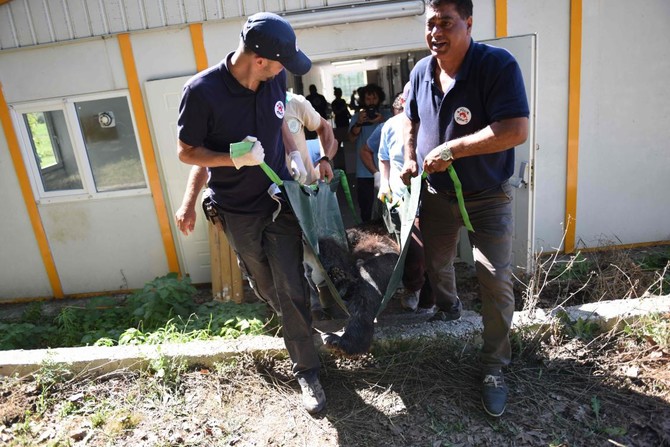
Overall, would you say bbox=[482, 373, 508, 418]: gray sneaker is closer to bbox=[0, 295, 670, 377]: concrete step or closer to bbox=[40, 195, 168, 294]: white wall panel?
bbox=[0, 295, 670, 377]: concrete step

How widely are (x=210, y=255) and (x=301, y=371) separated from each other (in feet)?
8.90

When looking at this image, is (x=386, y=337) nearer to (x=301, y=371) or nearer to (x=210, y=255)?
(x=301, y=371)

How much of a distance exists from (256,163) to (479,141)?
1.06 metres

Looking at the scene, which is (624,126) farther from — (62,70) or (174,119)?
(62,70)

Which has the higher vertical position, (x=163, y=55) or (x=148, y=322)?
(x=163, y=55)

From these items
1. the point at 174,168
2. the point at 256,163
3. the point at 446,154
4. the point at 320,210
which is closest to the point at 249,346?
the point at 320,210

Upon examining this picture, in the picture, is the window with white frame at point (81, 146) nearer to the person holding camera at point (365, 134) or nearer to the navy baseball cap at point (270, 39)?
the person holding camera at point (365, 134)

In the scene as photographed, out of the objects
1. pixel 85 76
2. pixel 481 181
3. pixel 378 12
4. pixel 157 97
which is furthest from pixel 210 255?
pixel 481 181

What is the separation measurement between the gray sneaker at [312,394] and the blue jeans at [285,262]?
45 mm

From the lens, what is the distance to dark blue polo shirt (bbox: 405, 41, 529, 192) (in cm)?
210

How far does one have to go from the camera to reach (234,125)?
235 cm

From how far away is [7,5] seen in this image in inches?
177

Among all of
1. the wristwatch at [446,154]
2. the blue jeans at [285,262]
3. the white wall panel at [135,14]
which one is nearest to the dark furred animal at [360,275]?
the blue jeans at [285,262]

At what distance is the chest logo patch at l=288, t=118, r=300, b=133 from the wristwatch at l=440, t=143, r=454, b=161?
1.45m
